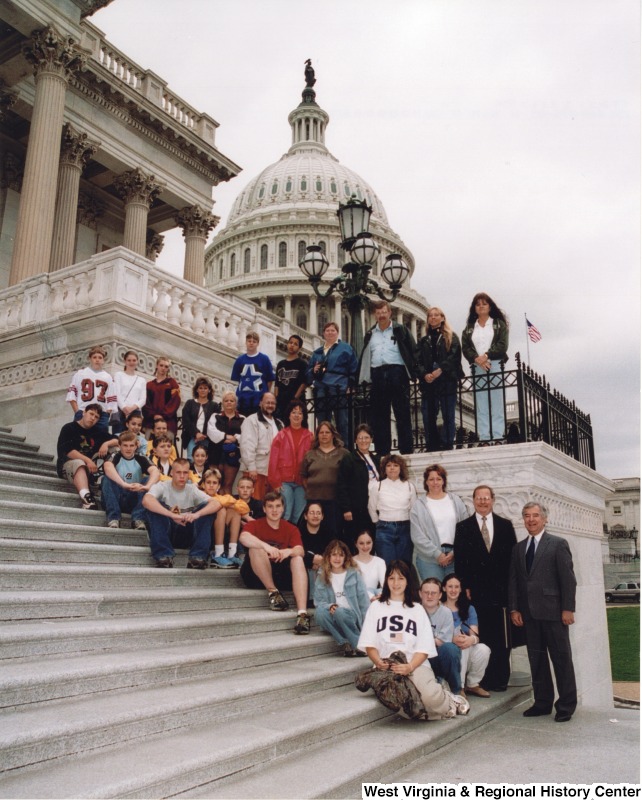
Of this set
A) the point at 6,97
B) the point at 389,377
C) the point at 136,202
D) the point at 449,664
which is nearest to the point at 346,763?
the point at 449,664

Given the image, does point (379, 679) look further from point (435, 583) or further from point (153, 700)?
point (153, 700)

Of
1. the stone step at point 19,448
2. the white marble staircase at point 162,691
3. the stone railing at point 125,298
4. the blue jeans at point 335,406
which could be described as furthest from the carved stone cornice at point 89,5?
the white marble staircase at point 162,691

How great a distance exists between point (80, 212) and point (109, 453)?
19998 mm

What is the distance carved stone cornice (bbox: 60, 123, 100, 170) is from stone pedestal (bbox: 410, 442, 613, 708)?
60.2ft

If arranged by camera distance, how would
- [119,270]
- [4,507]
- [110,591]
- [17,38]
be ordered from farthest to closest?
[17,38] → [119,270] → [4,507] → [110,591]

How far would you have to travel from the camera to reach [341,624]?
6641mm

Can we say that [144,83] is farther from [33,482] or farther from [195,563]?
[195,563]

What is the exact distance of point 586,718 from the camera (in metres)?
6.34

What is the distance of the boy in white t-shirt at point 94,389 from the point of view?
31.5ft

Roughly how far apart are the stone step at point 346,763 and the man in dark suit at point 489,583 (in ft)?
4.00

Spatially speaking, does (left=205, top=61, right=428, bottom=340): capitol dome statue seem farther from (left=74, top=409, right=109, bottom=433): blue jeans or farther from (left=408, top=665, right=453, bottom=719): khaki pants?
(left=408, top=665, right=453, bottom=719): khaki pants

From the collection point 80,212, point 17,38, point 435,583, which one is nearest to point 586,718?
point 435,583

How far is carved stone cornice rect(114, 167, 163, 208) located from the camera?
83.0 feet

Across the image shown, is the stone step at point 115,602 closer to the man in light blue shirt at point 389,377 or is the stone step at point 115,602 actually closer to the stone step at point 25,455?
the man in light blue shirt at point 389,377
